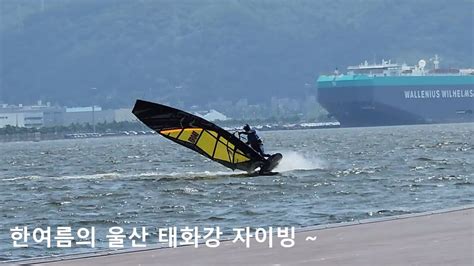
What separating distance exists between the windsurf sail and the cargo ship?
393ft

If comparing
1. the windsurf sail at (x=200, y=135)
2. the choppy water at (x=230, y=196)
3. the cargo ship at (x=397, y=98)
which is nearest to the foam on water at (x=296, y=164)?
the choppy water at (x=230, y=196)

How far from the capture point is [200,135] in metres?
37.1

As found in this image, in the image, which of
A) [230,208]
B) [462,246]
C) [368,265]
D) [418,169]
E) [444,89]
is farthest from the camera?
[444,89]

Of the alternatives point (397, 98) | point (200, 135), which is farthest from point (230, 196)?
point (397, 98)

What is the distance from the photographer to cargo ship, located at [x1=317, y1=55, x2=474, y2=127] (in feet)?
518

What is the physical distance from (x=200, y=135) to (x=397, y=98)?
407ft

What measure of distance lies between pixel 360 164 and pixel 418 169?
5.53m

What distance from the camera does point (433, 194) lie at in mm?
27906

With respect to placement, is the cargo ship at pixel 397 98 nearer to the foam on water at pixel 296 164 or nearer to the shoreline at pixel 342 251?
the foam on water at pixel 296 164

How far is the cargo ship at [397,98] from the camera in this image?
157750 millimetres

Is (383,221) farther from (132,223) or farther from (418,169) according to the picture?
(418,169)

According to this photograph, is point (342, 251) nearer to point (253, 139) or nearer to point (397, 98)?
point (253, 139)

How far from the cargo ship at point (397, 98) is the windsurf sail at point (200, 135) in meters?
120

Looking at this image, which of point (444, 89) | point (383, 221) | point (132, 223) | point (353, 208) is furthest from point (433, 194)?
point (444, 89)
